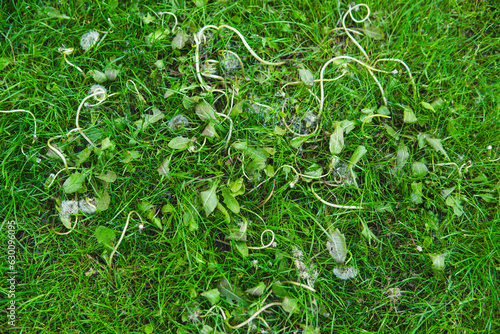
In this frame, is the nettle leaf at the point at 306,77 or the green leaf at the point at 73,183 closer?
the green leaf at the point at 73,183

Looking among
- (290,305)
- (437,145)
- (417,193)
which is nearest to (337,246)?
(290,305)

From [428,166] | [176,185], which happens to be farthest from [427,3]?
[176,185]

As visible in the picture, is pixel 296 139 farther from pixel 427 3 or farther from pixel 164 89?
pixel 427 3

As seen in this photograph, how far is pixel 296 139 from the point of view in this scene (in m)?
1.93

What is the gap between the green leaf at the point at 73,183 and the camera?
1.84 m

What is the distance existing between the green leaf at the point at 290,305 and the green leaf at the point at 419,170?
1.06 metres

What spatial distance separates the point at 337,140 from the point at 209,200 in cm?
84

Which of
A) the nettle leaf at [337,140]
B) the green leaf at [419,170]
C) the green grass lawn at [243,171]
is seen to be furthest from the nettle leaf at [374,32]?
the green leaf at [419,170]

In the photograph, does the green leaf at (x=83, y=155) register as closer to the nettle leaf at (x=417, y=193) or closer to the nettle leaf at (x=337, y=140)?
the nettle leaf at (x=337, y=140)

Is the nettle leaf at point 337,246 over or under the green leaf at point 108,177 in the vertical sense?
under

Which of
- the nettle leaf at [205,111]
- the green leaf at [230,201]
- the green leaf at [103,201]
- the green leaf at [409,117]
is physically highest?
the nettle leaf at [205,111]

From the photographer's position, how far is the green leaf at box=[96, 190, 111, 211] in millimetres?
1868

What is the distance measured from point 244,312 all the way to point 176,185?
82 centimetres

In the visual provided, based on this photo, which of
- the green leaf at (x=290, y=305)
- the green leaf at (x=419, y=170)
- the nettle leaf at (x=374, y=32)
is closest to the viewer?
the green leaf at (x=290, y=305)
